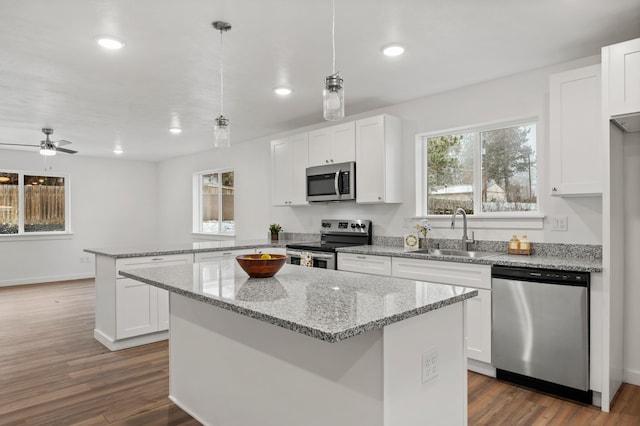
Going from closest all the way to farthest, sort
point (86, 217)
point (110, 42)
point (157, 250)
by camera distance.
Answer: point (110, 42) → point (157, 250) → point (86, 217)

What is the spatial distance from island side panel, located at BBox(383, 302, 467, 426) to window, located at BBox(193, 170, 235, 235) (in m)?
5.50

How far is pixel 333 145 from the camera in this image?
182 inches

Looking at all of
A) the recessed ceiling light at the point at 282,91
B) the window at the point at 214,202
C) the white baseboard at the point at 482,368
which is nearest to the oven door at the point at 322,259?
the white baseboard at the point at 482,368

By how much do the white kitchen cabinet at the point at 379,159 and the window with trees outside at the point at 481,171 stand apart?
277 millimetres

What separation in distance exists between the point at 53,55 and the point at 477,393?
391 cm

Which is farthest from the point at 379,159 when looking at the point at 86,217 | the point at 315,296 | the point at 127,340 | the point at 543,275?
the point at 86,217

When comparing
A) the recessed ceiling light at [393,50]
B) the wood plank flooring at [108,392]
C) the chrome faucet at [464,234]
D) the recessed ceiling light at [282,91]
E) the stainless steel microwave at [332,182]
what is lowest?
the wood plank flooring at [108,392]

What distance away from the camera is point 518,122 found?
11.7ft

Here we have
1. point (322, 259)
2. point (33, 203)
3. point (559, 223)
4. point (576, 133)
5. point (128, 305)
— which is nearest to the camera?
point (576, 133)

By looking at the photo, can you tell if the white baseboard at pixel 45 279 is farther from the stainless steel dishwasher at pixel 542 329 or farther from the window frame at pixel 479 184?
the stainless steel dishwasher at pixel 542 329

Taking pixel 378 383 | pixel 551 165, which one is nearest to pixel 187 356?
pixel 378 383

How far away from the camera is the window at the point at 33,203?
7.19 metres

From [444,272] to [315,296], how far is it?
1878 mm

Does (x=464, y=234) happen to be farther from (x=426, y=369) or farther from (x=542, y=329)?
(x=426, y=369)
